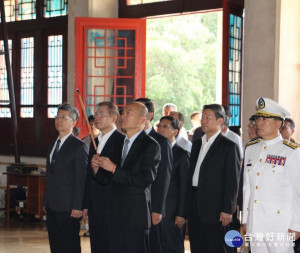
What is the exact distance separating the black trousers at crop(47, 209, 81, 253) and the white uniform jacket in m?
1.65

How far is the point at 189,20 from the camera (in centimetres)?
1952

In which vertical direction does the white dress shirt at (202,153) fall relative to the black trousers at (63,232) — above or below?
above

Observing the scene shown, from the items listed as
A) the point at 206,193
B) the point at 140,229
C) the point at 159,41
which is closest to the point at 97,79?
the point at 206,193

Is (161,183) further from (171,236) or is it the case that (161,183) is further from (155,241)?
(171,236)

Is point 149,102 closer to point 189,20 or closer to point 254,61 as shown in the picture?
point 254,61

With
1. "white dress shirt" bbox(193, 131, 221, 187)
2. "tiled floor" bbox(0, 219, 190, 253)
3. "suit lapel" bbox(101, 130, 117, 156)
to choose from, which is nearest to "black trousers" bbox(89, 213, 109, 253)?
"suit lapel" bbox(101, 130, 117, 156)

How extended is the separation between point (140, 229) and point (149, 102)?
1.55 meters

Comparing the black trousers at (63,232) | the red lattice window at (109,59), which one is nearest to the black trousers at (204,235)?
the black trousers at (63,232)

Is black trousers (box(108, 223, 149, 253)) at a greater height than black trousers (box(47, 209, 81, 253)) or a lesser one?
greater

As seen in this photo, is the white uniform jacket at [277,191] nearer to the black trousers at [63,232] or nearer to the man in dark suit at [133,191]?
the man in dark suit at [133,191]

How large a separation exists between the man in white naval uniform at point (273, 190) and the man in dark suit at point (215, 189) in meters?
0.66

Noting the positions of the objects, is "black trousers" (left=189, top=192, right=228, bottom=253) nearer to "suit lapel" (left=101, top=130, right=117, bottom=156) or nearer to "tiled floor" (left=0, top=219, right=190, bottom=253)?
"suit lapel" (left=101, top=130, right=117, bottom=156)

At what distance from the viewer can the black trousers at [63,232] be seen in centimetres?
486

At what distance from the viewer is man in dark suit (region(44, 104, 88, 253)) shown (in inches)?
190
